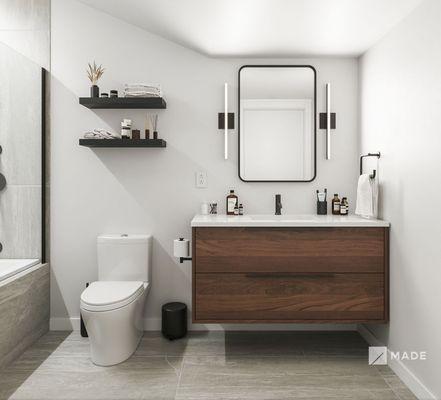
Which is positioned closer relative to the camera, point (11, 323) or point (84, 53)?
point (11, 323)

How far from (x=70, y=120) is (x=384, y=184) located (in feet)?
7.38

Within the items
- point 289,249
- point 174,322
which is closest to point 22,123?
point 174,322

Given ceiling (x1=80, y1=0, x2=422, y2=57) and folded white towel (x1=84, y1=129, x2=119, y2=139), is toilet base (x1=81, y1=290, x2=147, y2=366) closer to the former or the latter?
folded white towel (x1=84, y1=129, x2=119, y2=139)

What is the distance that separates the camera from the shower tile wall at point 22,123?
8.63 ft

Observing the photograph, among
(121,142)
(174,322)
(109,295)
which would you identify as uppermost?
(121,142)

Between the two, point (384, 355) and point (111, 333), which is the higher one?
point (111, 333)

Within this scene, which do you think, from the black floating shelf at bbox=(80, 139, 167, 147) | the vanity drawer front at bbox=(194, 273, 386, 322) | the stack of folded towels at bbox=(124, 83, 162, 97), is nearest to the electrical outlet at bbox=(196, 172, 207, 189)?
the black floating shelf at bbox=(80, 139, 167, 147)

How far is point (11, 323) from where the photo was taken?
7.42 ft

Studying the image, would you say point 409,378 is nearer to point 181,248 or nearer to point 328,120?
point 181,248

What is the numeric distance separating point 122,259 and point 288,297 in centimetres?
118

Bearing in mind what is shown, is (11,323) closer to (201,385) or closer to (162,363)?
(162,363)

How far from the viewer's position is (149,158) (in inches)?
109

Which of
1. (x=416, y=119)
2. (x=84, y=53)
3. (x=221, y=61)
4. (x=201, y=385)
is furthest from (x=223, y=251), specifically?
(x=84, y=53)

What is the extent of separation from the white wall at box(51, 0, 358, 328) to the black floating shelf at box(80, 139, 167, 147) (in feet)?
0.62
